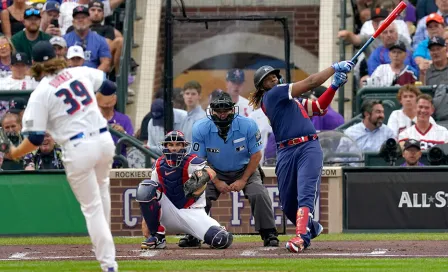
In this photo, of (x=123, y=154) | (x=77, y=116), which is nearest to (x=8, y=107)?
(x=123, y=154)

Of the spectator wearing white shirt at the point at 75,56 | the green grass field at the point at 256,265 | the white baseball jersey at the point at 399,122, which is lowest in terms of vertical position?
the green grass field at the point at 256,265

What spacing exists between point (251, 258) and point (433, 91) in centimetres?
586

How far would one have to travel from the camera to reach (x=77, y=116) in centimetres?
999

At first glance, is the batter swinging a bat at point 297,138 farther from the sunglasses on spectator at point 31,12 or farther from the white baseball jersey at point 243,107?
the sunglasses on spectator at point 31,12

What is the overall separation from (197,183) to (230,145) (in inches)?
45.4

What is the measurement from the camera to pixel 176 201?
12719mm

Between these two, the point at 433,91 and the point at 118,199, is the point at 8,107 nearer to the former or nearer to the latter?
the point at 118,199

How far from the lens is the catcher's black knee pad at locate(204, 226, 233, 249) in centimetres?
1246

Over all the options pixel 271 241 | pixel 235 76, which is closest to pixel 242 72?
pixel 235 76

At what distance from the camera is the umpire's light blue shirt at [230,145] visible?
13391mm

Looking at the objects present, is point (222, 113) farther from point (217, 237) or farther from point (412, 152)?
point (412, 152)

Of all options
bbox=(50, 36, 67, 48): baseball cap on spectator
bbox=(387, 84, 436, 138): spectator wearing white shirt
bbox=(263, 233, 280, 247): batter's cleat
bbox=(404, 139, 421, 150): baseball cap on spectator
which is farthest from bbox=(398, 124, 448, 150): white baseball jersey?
bbox=(50, 36, 67, 48): baseball cap on spectator

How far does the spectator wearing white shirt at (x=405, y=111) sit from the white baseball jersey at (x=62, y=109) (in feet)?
22.7

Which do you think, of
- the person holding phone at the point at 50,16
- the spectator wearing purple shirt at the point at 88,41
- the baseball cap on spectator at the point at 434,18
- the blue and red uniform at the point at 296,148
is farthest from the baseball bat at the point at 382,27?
the person holding phone at the point at 50,16
